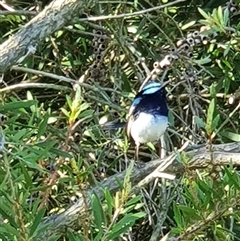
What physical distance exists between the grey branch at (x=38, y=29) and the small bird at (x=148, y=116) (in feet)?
A: 3.30

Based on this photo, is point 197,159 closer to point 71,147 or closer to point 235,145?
point 235,145

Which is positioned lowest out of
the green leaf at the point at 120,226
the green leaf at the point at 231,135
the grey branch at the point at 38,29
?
the green leaf at the point at 231,135

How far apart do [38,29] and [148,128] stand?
3.88 ft

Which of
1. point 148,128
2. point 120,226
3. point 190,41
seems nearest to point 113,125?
point 148,128

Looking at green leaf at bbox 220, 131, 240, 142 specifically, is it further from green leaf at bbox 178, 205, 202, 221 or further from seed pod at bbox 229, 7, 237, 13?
green leaf at bbox 178, 205, 202, 221

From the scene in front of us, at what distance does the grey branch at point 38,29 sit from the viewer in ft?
4.91

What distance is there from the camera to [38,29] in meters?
1.54

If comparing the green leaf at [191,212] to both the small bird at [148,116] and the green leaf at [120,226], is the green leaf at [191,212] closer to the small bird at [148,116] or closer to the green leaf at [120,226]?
the green leaf at [120,226]

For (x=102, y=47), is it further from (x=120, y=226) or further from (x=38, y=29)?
(x=120, y=226)

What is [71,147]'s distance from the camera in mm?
2312

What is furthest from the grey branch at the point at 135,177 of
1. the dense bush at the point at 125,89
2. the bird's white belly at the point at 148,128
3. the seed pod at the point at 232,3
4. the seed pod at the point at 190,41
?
the seed pod at the point at 232,3

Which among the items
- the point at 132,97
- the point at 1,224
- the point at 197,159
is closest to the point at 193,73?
the point at 132,97

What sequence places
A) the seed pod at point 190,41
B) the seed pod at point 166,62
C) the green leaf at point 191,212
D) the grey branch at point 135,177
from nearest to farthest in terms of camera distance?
the green leaf at point 191,212 → the grey branch at point 135,177 → the seed pod at point 166,62 → the seed pod at point 190,41

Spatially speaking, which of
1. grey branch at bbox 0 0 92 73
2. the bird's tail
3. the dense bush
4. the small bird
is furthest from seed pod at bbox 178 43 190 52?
grey branch at bbox 0 0 92 73
